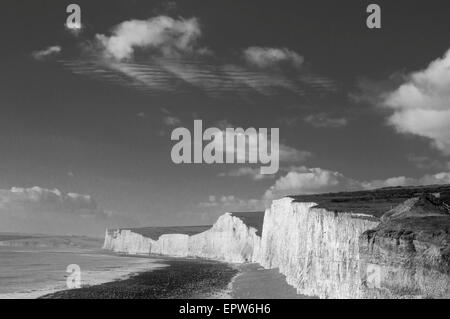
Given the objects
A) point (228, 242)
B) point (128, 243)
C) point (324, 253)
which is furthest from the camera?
point (128, 243)

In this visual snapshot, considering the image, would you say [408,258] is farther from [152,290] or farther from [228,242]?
[228,242]

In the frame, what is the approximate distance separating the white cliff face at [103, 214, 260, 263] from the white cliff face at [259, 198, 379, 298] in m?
40.6

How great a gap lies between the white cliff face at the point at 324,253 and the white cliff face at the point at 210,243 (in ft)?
133

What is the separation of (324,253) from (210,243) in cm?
8363

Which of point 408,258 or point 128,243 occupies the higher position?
point 408,258

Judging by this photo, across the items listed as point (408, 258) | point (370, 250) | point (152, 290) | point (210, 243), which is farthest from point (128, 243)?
point (408, 258)

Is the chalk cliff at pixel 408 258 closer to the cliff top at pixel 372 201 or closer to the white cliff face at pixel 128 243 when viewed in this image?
the cliff top at pixel 372 201

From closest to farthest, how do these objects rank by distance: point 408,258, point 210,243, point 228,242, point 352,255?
point 408,258 → point 352,255 → point 228,242 → point 210,243

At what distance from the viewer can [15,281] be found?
164 feet

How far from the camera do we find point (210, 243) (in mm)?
116188

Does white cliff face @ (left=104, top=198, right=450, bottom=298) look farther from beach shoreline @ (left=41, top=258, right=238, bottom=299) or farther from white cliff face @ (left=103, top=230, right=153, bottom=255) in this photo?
white cliff face @ (left=103, top=230, right=153, bottom=255)

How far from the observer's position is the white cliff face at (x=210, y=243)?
9775 centimetres
